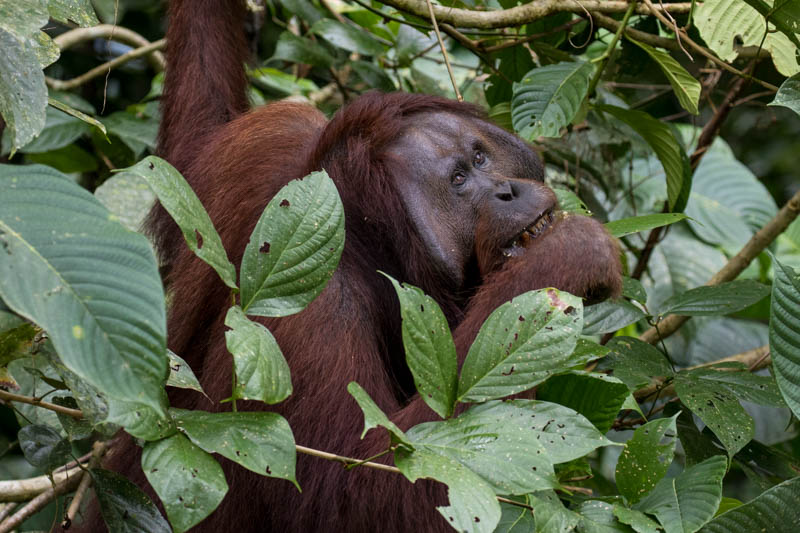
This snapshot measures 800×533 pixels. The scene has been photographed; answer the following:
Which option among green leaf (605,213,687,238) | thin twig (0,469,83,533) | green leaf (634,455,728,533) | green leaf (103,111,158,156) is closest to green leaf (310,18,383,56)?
green leaf (103,111,158,156)

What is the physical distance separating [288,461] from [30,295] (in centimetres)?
48

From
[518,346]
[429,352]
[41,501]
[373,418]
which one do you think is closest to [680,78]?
[518,346]

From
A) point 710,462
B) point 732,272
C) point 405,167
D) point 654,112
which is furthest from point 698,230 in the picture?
point 710,462

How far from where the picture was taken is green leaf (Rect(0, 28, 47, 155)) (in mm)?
1593

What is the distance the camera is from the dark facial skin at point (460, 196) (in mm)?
2402

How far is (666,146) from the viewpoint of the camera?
9.41 ft

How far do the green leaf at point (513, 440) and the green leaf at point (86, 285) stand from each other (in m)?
0.56

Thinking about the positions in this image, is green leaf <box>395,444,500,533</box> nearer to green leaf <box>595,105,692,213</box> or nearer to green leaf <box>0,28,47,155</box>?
green leaf <box>0,28,47,155</box>

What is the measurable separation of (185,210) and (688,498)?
117 cm

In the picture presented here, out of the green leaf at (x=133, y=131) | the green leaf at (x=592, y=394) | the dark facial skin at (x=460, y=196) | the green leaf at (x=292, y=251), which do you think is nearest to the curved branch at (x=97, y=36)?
the green leaf at (x=133, y=131)

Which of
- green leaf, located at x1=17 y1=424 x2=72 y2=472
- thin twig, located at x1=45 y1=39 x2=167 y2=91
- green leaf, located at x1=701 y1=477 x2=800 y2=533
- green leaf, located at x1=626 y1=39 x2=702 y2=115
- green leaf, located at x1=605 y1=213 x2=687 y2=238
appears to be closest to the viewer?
green leaf, located at x1=701 y1=477 x2=800 y2=533

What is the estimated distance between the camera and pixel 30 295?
3.78ft

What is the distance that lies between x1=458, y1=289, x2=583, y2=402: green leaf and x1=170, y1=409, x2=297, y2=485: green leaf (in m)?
0.40

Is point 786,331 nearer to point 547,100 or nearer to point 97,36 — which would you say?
point 547,100
